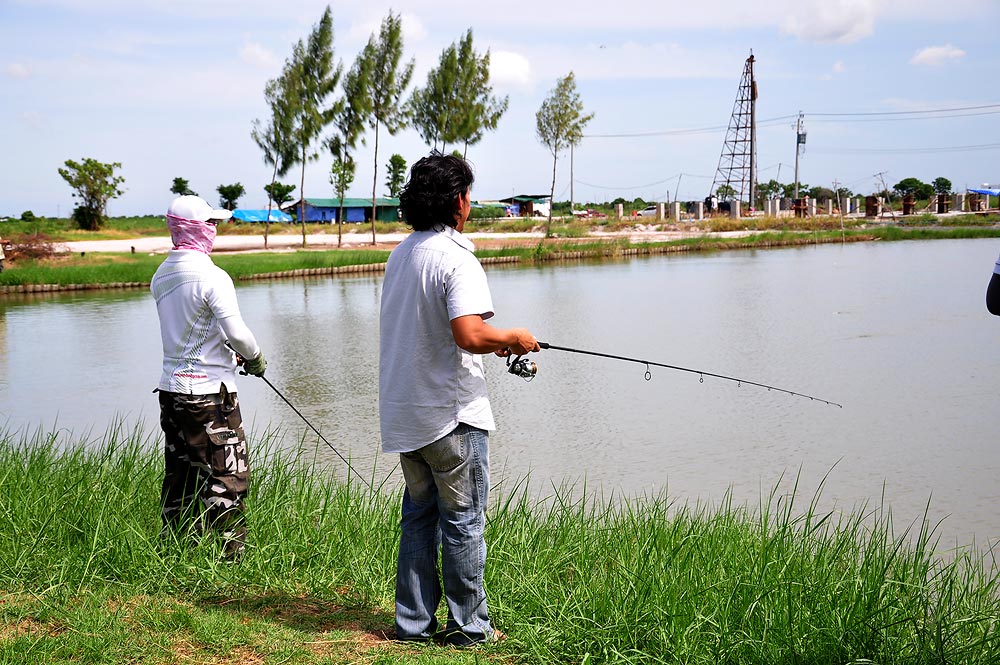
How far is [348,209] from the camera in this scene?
65.8 meters

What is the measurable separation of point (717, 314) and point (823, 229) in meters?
29.8

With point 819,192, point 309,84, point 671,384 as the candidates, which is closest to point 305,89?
point 309,84

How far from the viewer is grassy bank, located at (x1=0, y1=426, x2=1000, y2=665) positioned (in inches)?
110

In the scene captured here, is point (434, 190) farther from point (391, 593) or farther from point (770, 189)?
point (770, 189)

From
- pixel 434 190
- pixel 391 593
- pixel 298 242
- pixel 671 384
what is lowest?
pixel 671 384

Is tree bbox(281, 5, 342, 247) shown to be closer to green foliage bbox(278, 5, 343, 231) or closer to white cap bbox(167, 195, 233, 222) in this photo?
green foliage bbox(278, 5, 343, 231)

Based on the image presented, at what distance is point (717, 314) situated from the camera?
1591cm

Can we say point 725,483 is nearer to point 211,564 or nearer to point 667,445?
point 667,445

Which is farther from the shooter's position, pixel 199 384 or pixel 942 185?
pixel 942 185

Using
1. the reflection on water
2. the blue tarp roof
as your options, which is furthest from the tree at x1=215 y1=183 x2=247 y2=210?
the reflection on water

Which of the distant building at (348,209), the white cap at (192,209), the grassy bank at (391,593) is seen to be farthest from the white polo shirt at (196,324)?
the distant building at (348,209)

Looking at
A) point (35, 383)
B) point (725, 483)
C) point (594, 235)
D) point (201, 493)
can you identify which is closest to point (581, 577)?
point (201, 493)

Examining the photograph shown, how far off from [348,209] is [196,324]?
63345mm

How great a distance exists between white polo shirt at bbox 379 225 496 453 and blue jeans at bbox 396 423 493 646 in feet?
0.20
